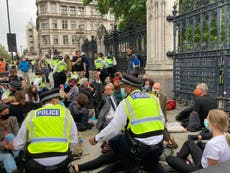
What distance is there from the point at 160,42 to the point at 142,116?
6.61 meters

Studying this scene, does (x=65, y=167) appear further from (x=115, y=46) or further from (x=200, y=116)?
(x=115, y=46)

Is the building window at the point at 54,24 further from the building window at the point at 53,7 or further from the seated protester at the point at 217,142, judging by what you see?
the seated protester at the point at 217,142

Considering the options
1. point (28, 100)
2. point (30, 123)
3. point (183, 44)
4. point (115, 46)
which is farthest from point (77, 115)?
point (115, 46)

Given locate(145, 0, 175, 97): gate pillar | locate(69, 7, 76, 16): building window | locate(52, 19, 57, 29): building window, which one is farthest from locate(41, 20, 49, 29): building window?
locate(145, 0, 175, 97): gate pillar

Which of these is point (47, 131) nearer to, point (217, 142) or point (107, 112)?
point (217, 142)

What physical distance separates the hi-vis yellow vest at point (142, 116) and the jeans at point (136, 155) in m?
0.18

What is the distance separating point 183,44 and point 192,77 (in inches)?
53.4

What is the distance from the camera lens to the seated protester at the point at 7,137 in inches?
146

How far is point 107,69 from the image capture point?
474 inches

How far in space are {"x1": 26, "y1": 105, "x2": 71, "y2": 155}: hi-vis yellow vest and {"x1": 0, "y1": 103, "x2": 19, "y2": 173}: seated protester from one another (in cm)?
97

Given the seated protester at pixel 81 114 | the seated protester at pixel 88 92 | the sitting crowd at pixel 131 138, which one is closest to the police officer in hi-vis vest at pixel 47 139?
the sitting crowd at pixel 131 138

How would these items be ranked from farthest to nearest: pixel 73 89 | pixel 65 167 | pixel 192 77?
1. pixel 192 77
2. pixel 73 89
3. pixel 65 167

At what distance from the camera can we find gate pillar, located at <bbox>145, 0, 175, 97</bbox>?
9.12 meters

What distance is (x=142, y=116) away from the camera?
3.15 meters
